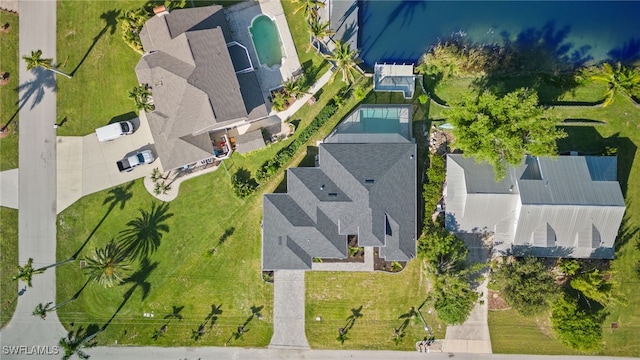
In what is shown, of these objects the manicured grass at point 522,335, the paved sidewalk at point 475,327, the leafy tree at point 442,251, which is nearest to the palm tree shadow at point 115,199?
the leafy tree at point 442,251

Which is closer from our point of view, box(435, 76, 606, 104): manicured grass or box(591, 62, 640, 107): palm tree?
box(591, 62, 640, 107): palm tree

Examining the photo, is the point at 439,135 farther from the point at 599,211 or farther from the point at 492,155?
the point at 599,211

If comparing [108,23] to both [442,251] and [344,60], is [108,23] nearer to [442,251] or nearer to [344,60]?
[344,60]

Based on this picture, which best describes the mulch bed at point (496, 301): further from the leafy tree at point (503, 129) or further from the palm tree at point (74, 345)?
the palm tree at point (74, 345)

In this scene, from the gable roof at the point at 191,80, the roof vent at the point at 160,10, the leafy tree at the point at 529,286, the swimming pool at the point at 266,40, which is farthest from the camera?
the swimming pool at the point at 266,40

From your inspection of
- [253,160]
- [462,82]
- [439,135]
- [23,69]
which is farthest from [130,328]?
[462,82]

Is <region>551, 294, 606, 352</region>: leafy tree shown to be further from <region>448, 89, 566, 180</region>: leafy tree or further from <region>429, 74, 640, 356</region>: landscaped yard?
<region>448, 89, 566, 180</region>: leafy tree

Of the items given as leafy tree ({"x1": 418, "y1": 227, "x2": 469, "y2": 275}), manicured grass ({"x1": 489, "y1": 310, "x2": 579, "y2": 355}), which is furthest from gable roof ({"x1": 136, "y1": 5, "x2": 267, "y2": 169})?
manicured grass ({"x1": 489, "y1": 310, "x2": 579, "y2": 355})
